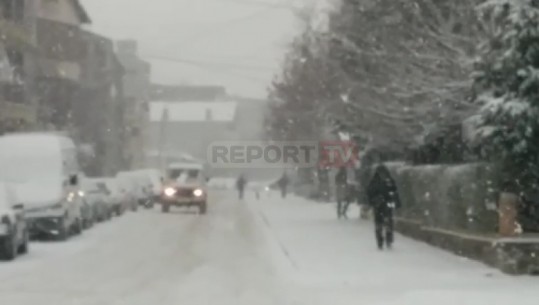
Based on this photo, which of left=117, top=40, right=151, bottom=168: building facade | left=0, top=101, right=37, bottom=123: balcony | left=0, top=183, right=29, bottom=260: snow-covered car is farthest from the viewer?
left=117, top=40, right=151, bottom=168: building facade

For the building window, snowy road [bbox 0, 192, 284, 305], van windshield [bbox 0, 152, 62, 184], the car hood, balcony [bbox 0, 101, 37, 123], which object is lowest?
snowy road [bbox 0, 192, 284, 305]

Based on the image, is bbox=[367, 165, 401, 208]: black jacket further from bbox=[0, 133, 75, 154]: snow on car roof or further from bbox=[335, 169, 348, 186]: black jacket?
bbox=[335, 169, 348, 186]: black jacket

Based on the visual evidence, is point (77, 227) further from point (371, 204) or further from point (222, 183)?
point (222, 183)

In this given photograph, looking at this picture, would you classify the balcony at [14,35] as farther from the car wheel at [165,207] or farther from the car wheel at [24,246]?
the car wheel at [24,246]

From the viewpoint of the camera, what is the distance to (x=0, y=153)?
104 feet

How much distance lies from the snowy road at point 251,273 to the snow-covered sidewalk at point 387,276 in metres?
0.02

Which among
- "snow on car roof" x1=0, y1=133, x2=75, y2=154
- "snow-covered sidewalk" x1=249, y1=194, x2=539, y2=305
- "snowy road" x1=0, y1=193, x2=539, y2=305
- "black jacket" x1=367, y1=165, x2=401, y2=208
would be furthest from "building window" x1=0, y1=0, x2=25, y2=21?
"black jacket" x1=367, y1=165, x2=401, y2=208

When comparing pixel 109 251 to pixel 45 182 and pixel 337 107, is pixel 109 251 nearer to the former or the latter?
pixel 45 182

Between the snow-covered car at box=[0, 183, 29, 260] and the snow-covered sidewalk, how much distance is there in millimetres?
5255

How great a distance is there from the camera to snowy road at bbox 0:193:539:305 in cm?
1664

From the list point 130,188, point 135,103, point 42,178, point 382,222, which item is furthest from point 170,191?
point 135,103

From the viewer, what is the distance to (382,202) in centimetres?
2525

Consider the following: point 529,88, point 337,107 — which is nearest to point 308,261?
point 529,88

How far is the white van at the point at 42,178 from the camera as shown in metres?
30.5
